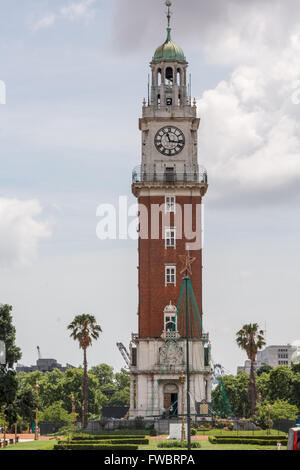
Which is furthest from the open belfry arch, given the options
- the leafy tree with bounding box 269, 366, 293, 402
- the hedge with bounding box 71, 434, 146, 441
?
the leafy tree with bounding box 269, 366, 293, 402

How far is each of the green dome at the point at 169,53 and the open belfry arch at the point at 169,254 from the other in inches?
5.1

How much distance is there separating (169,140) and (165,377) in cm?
2635

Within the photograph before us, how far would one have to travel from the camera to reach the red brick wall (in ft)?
279

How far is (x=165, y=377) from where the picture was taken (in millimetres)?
82625

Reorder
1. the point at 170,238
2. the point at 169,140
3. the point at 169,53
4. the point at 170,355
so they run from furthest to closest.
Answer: the point at 169,53, the point at 169,140, the point at 170,238, the point at 170,355

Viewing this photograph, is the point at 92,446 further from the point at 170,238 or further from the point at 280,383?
the point at 280,383

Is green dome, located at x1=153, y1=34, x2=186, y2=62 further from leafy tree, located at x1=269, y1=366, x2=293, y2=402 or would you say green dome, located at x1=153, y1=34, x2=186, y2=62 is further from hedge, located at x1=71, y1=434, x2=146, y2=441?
leafy tree, located at x1=269, y1=366, x2=293, y2=402

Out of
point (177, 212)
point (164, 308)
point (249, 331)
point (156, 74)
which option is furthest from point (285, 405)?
point (156, 74)

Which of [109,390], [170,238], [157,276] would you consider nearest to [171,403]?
[157,276]

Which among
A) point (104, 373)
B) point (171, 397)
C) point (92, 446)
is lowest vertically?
point (92, 446)

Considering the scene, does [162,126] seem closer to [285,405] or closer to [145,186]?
[145,186]

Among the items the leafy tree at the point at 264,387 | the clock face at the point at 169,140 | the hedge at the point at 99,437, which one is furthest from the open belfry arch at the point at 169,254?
the leafy tree at the point at 264,387

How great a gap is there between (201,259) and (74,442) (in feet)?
99.4

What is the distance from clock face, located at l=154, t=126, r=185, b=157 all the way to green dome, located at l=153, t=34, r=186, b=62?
27.9ft
